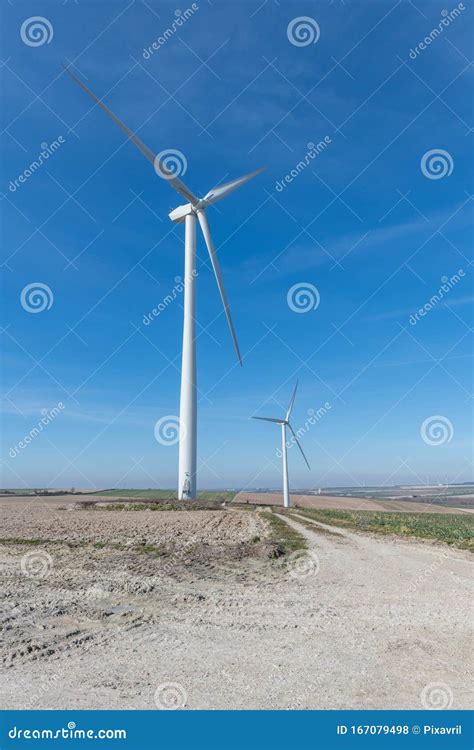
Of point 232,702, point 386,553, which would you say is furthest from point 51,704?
point 386,553

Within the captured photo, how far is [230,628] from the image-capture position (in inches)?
463

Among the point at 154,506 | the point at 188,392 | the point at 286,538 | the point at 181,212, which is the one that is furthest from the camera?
the point at 181,212

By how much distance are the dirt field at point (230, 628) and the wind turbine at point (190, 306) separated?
65.8 ft

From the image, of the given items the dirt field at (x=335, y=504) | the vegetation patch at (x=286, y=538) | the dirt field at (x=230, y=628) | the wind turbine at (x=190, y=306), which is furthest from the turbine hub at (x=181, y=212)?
the dirt field at (x=335, y=504)

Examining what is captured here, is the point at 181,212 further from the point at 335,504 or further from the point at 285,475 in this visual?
the point at 335,504

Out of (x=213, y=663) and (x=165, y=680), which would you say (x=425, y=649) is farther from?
(x=165, y=680)

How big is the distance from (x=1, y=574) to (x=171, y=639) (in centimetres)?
1012

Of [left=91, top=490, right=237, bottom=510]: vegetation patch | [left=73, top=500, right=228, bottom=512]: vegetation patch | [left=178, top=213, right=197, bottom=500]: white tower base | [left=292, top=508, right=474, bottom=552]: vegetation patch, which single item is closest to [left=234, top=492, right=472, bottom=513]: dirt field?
[left=91, top=490, right=237, bottom=510]: vegetation patch

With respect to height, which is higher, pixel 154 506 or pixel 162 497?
pixel 154 506

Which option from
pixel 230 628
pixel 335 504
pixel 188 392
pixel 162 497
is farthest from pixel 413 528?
pixel 335 504

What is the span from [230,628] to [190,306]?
117 ft

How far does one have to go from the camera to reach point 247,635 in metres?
11.2

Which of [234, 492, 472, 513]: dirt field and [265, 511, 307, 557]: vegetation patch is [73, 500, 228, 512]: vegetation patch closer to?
[265, 511, 307, 557]: vegetation patch

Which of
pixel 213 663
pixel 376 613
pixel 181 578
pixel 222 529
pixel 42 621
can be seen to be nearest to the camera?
pixel 213 663
